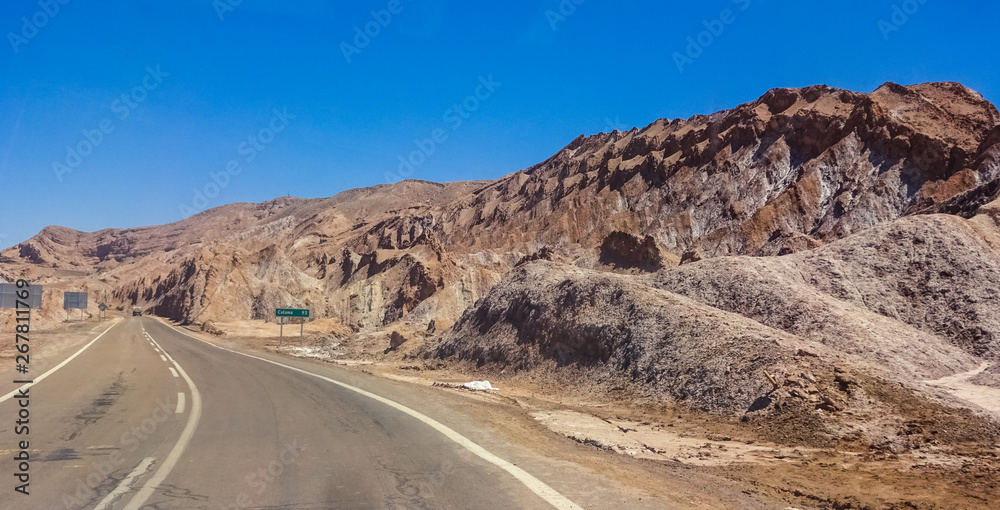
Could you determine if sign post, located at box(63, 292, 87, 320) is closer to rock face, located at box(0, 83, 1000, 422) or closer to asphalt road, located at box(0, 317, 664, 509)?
rock face, located at box(0, 83, 1000, 422)

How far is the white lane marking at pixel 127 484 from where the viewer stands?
234 inches

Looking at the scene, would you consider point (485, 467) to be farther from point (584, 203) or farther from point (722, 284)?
point (584, 203)

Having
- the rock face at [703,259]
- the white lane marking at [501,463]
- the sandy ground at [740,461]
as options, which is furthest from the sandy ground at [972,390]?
the white lane marking at [501,463]

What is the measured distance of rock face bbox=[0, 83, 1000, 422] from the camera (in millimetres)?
18641

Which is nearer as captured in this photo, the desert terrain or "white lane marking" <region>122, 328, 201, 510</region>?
"white lane marking" <region>122, 328, 201, 510</region>

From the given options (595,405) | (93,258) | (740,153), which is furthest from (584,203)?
(93,258)

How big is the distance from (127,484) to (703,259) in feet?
98.2

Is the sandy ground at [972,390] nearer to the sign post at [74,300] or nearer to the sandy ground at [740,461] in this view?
the sandy ground at [740,461]

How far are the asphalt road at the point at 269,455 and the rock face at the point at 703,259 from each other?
24.5ft

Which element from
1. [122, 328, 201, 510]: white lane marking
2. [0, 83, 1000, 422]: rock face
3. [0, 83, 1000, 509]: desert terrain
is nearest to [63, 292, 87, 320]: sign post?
[0, 83, 1000, 509]: desert terrain

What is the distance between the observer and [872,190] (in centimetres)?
5747

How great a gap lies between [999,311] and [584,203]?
6342 centimetres

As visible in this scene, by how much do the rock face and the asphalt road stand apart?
748 centimetres

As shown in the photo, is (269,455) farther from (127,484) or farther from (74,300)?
(74,300)
